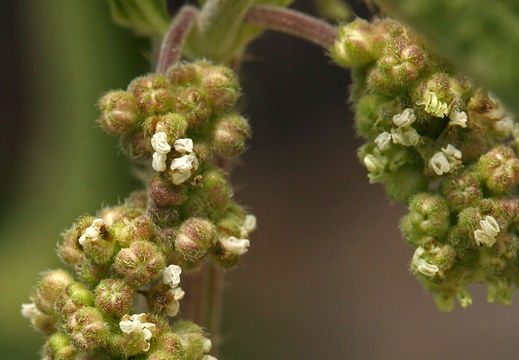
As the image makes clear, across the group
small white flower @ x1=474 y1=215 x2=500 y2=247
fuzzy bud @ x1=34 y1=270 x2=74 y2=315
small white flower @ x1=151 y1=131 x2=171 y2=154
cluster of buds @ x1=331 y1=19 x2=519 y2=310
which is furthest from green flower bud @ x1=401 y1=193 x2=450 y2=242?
fuzzy bud @ x1=34 y1=270 x2=74 y2=315

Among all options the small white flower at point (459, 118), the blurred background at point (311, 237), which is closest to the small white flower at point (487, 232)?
the small white flower at point (459, 118)

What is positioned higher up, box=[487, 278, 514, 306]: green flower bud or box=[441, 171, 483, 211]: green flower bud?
box=[441, 171, 483, 211]: green flower bud

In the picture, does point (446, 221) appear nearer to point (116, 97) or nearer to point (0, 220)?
point (116, 97)

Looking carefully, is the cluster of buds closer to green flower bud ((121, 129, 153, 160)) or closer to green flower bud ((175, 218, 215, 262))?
green flower bud ((175, 218, 215, 262))

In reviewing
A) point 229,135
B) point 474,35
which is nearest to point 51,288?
point 229,135

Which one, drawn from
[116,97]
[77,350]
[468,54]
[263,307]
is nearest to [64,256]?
[77,350]

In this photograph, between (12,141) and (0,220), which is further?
(12,141)

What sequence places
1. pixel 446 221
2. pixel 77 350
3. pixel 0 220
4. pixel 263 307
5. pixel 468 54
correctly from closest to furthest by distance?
1. pixel 468 54
2. pixel 77 350
3. pixel 446 221
4. pixel 0 220
5. pixel 263 307
